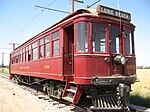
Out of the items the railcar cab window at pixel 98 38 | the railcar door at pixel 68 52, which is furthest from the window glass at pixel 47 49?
the railcar cab window at pixel 98 38

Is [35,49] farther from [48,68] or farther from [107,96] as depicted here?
[107,96]

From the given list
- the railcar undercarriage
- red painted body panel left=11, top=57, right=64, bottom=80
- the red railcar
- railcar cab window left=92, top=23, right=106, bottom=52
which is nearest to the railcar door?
the red railcar

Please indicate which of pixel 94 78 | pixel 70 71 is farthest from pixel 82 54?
pixel 70 71

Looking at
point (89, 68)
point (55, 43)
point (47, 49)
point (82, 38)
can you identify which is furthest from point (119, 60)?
point (47, 49)

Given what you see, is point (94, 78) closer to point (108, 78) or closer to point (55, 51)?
point (108, 78)

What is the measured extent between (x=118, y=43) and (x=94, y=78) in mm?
2010

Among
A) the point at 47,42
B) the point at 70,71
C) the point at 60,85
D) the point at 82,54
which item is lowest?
the point at 60,85

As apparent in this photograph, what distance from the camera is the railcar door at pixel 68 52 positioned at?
920cm

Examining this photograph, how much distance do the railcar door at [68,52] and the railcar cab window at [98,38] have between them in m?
1.37

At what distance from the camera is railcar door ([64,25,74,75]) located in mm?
9203

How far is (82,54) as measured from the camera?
7.91 metres

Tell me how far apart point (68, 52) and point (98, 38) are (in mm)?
1623

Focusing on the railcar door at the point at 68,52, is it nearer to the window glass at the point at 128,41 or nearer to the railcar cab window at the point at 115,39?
the railcar cab window at the point at 115,39

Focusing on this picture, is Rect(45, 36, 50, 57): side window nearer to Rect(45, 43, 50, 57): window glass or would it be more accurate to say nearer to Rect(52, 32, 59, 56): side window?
Rect(45, 43, 50, 57): window glass
